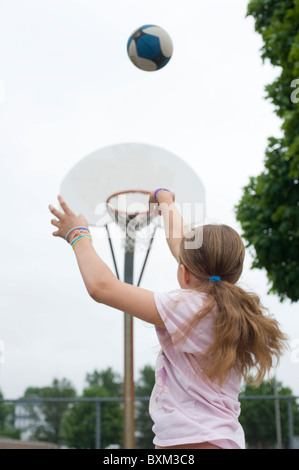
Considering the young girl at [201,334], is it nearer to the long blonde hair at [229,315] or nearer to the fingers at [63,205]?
the long blonde hair at [229,315]

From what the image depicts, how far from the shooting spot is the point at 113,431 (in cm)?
3369

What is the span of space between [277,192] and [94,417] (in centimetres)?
2170

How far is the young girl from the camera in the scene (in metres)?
1.39

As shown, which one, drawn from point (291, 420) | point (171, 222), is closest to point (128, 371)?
point (291, 420)

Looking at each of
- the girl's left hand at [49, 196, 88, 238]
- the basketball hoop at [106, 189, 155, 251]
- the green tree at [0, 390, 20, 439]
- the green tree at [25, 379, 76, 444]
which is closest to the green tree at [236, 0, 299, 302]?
the basketball hoop at [106, 189, 155, 251]

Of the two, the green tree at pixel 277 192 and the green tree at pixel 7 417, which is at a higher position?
the green tree at pixel 277 192

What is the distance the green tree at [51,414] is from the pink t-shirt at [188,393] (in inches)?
645

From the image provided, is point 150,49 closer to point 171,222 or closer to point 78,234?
point 171,222

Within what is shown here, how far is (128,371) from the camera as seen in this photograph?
5.45 metres

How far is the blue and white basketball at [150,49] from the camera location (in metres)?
3.91

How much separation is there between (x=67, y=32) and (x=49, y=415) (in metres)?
28.3

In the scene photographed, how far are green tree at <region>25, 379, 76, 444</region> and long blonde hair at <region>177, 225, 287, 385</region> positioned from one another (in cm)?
1640

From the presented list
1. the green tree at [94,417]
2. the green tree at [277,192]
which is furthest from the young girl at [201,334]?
the green tree at [94,417]

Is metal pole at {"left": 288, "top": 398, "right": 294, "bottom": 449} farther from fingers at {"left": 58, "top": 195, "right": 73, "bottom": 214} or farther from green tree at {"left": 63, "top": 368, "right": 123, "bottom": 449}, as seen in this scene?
green tree at {"left": 63, "top": 368, "right": 123, "bottom": 449}
